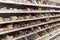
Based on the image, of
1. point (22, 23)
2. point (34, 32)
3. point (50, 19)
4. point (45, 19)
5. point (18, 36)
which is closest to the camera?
point (18, 36)

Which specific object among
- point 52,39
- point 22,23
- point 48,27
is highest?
point 22,23

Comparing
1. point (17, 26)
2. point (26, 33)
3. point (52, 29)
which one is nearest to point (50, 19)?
point (52, 29)

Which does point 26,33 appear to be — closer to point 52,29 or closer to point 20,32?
point 20,32

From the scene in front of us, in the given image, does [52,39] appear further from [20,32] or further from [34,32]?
[20,32]

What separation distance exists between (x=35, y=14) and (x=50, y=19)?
55.7 inches

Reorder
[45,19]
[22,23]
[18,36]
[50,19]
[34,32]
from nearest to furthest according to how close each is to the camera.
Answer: [18,36] < [22,23] < [34,32] < [45,19] < [50,19]

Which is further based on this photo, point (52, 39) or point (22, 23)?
point (52, 39)

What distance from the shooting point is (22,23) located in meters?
4.79

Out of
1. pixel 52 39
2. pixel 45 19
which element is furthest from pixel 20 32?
pixel 52 39

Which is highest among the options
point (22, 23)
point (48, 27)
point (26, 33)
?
point (22, 23)

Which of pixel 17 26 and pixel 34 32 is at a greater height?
pixel 17 26

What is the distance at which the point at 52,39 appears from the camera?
6641mm

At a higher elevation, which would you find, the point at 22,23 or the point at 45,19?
the point at 22,23

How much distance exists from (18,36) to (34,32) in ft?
3.17
